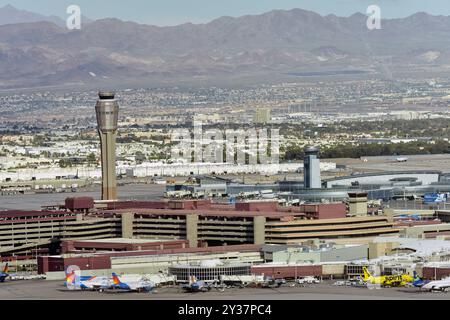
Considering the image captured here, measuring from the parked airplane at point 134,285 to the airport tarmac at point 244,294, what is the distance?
1.26 feet

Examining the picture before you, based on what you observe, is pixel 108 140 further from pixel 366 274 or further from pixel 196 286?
pixel 196 286

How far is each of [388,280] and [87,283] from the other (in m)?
11.1

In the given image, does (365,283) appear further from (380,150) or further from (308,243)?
(380,150)

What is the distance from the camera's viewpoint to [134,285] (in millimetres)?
67312

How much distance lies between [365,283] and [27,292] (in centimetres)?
1230

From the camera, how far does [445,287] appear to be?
6544 centimetres

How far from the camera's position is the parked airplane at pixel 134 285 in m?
67.0

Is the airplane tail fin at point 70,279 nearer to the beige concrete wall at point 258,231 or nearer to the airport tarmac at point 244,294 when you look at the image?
the airport tarmac at point 244,294

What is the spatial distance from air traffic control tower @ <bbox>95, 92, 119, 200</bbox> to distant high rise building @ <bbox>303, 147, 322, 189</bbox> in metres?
10.2

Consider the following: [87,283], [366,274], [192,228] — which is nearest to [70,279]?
[87,283]

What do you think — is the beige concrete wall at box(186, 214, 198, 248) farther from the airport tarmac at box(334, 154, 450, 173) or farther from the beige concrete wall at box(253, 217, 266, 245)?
the airport tarmac at box(334, 154, 450, 173)

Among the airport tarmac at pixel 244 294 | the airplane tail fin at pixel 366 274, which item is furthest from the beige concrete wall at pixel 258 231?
the airplane tail fin at pixel 366 274

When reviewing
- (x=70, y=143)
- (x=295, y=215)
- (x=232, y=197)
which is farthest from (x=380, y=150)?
(x=295, y=215)
